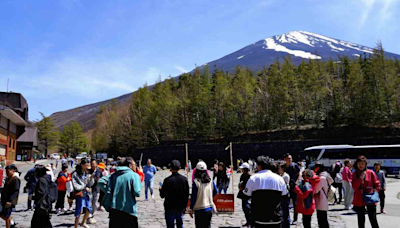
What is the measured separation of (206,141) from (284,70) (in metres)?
14.5

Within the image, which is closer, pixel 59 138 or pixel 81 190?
pixel 81 190

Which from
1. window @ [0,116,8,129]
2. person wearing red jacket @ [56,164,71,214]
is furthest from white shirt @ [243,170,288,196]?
window @ [0,116,8,129]

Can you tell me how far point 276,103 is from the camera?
147 feet

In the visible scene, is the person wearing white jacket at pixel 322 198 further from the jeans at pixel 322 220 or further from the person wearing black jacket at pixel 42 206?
the person wearing black jacket at pixel 42 206

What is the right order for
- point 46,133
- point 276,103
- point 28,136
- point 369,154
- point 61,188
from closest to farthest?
point 61,188
point 369,154
point 276,103
point 28,136
point 46,133

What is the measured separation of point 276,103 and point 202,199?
4067cm

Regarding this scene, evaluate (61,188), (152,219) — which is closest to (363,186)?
(152,219)

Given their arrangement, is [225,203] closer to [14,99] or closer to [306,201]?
[306,201]

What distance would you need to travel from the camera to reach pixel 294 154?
118 feet

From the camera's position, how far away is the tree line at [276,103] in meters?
38.9

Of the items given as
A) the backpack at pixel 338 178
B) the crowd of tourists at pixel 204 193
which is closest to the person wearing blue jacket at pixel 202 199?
the crowd of tourists at pixel 204 193

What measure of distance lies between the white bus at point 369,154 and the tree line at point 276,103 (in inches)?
393

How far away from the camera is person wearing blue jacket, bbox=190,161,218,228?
223 inches

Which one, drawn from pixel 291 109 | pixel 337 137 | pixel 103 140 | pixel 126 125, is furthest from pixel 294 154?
pixel 103 140
